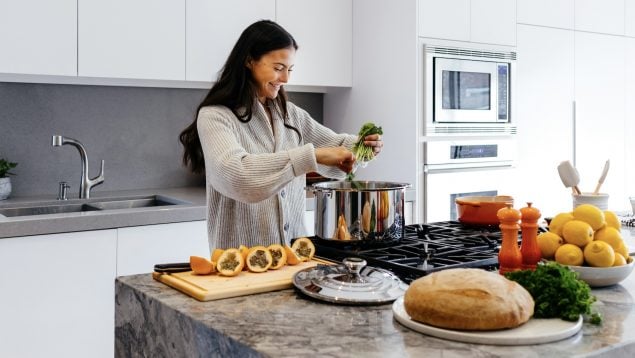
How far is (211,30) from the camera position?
3182mm

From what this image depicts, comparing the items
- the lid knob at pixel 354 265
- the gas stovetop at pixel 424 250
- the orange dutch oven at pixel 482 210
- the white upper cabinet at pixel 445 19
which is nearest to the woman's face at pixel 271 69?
the gas stovetop at pixel 424 250

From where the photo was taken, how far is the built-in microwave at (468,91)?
339cm

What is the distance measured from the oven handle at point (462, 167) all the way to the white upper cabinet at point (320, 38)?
677 millimetres

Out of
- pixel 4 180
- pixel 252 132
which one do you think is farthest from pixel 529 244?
pixel 4 180

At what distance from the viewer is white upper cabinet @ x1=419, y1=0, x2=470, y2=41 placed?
3354 mm

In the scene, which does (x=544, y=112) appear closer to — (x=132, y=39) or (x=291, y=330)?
(x=132, y=39)

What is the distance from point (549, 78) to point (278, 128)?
2.27 m

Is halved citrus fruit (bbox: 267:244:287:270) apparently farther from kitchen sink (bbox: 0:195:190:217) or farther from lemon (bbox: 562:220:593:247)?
kitchen sink (bbox: 0:195:190:217)

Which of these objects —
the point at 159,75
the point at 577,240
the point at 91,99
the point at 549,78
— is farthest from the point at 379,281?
the point at 549,78

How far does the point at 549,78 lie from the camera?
13.0 ft

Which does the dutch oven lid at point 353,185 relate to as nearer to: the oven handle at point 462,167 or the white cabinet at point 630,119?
the oven handle at point 462,167

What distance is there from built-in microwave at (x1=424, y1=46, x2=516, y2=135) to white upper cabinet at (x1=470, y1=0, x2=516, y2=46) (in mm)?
77

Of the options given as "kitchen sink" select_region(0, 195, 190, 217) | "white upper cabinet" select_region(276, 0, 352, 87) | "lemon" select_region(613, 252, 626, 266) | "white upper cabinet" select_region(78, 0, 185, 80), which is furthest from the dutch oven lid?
"white upper cabinet" select_region(276, 0, 352, 87)

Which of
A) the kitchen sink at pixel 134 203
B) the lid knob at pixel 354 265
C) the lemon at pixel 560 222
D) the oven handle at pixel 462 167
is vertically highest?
the oven handle at pixel 462 167
